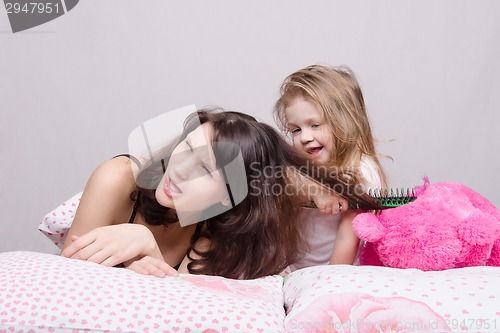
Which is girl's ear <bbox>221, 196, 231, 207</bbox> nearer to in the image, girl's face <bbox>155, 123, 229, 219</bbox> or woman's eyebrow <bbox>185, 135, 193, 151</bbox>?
girl's face <bbox>155, 123, 229, 219</bbox>

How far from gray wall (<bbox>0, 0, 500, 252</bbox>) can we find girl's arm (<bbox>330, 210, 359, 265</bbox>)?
2.61ft

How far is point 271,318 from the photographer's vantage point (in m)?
0.91

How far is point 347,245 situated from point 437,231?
284mm

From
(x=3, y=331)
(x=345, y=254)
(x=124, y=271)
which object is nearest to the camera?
(x=3, y=331)

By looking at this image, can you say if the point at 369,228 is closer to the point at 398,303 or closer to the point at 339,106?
the point at 398,303

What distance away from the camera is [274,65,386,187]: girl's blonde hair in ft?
5.75

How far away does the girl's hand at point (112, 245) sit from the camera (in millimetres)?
1062

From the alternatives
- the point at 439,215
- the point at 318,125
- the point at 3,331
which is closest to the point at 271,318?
the point at 3,331

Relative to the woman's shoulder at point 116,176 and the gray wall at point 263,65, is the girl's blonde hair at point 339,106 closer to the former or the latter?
the gray wall at point 263,65

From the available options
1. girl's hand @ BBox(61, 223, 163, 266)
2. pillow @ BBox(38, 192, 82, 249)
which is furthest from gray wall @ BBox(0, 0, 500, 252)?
girl's hand @ BBox(61, 223, 163, 266)

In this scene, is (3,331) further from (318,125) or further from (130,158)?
(318,125)

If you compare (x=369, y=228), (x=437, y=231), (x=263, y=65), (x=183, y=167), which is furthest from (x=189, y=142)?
(x=263, y=65)

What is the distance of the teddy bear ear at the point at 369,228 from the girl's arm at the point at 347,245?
135 millimetres

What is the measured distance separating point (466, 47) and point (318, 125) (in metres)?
0.78
